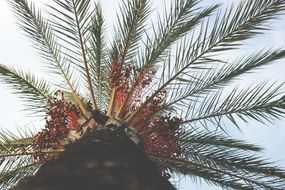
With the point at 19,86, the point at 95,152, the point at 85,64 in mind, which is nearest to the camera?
the point at 95,152

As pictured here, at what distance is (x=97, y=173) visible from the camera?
8.52 ft

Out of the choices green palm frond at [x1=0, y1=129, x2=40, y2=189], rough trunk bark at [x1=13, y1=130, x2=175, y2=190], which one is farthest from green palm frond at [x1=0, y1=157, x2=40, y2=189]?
rough trunk bark at [x1=13, y1=130, x2=175, y2=190]

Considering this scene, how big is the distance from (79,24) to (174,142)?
2.57 m

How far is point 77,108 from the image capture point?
675 cm

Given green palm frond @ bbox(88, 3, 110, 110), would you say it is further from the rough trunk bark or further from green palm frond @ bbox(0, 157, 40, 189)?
the rough trunk bark

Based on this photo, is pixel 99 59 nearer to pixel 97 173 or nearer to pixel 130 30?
pixel 130 30

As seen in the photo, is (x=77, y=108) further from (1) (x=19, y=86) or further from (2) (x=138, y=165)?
(2) (x=138, y=165)

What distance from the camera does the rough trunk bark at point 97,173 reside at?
7.95ft

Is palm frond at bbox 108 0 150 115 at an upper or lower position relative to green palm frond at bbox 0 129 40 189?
upper

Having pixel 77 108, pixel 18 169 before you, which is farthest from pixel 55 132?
pixel 18 169

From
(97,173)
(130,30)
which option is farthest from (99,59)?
(97,173)

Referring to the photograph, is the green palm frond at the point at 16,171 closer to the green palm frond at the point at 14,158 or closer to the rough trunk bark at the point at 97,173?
the green palm frond at the point at 14,158

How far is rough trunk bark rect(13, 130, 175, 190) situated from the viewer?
2424 millimetres

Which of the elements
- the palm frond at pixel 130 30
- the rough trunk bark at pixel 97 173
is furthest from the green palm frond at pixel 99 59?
A: the rough trunk bark at pixel 97 173
